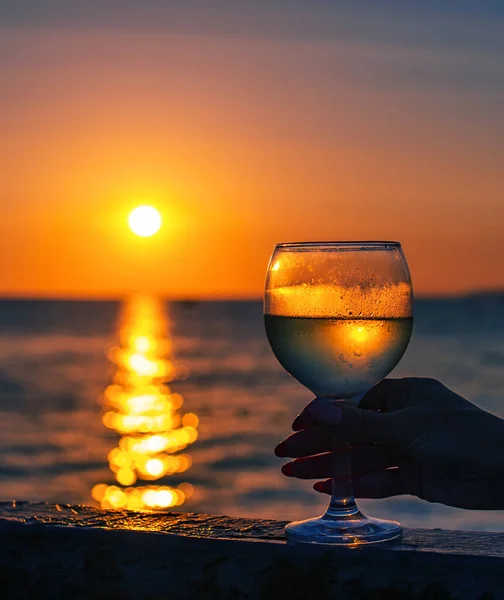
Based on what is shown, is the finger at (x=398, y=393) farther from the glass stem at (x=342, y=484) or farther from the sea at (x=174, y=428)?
the sea at (x=174, y=428)

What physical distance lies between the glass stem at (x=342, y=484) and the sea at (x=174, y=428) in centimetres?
1040

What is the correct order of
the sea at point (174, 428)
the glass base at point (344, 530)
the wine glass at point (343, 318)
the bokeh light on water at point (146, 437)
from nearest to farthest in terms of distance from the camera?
the glass base at point (344, 530), the wine glass at point (343, 318), the sea at point (174, 428), the bokeh light on water at point (146, 437)

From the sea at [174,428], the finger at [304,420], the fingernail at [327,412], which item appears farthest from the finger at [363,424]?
the sea at [174,428]

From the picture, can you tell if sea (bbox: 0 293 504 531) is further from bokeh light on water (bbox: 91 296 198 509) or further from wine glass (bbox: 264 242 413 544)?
wine glass (bbox: 264 242 413 544)

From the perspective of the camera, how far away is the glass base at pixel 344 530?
1.60m

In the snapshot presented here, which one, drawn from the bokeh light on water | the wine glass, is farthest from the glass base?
the bokeh light on water

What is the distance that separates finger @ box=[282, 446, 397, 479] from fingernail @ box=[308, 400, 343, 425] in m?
0.23

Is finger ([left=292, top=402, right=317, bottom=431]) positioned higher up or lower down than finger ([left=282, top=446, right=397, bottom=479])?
higher up

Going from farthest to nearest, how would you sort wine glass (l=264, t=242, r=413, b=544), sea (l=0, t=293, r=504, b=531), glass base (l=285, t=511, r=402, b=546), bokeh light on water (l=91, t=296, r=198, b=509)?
bokeh light on water (l=91, t=296, r=198, b=509) < sea (l=0, t=293, r=504, b=531) < wine glass (l=264, t=242, r=413, b=544) < glass base (l=285, t=511, r=402, b=546)

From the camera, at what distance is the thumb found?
1.65 meters

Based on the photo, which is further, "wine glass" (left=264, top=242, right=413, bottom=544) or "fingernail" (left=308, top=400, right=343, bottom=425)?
"wine glass" (left=264, top=242, right=413, bottom=544)

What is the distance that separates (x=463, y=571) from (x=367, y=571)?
140mm

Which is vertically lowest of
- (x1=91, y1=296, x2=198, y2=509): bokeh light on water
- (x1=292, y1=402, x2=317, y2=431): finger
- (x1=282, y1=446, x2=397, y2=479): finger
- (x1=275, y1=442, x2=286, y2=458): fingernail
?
(x1=282, y1=446, x2=397, y2=479): finger

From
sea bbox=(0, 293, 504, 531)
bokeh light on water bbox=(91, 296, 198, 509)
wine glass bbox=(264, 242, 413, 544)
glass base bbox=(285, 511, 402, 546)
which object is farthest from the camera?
bokeh light on water bbox=(91, 296, 198, 509)
